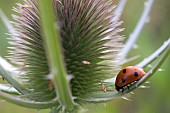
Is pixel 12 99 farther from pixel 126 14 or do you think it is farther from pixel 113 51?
pixel 126 14

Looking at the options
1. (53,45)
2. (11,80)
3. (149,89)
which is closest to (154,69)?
(53,45)

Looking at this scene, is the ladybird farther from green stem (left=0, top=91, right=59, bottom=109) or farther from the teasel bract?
green stem (left=0, top=91, right=59, bottom=109)

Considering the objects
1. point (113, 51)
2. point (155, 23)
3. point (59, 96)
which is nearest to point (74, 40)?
point (113, 51)

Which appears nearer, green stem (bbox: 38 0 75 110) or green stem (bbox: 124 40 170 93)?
green stem (bbox: 38 0 75 110)

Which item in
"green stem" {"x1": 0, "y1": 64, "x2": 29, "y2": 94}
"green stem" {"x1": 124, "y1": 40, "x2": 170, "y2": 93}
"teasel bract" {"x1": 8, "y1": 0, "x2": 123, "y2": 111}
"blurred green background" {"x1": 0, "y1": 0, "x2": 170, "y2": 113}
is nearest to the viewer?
"green stem" {"x1": 124, "y1": 40, "x2": 170, "y2": 93}

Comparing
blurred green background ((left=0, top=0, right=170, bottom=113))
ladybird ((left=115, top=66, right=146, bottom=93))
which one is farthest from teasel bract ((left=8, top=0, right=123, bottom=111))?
blurred green background ((left=0, top=0, right=170, bottom=113))

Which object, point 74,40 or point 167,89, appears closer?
point 74,40
